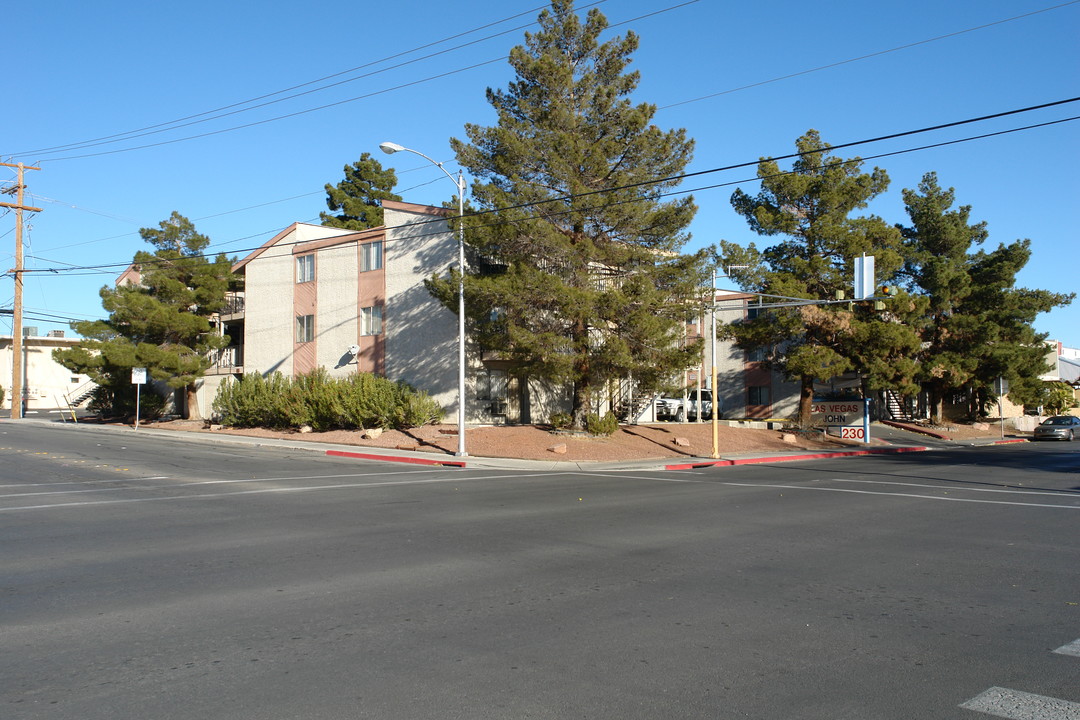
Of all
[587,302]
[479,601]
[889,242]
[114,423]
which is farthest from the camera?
[114,423]

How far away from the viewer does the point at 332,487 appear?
58.7 feet

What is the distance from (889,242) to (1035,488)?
929 inches

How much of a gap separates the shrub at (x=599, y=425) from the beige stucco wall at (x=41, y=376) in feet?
195

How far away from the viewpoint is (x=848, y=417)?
38.7 m

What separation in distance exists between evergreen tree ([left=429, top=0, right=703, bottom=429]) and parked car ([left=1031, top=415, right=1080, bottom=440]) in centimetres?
2934

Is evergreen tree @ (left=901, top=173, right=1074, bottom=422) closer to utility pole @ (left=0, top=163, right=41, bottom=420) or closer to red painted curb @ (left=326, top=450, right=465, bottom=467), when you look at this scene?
red painted curb @ (left=326, top=450, right=465, bottom=467)

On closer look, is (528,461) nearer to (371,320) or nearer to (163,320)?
(371,320)

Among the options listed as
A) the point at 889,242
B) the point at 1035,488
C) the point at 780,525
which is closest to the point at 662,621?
the point at 780,525

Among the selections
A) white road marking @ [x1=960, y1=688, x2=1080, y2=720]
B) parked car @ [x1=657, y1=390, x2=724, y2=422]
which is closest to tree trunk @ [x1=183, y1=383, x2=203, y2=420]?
parked car @ [x1=657, y1=390, x2=724, y2=422]

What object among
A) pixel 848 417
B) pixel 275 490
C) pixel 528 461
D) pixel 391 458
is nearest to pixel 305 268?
pixel 391 458

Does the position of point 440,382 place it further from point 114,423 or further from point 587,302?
point 114,423

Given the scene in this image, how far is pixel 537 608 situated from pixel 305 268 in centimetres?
3704

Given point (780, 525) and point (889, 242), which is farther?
point (889, 242)

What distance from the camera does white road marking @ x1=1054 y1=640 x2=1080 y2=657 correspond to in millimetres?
6016
